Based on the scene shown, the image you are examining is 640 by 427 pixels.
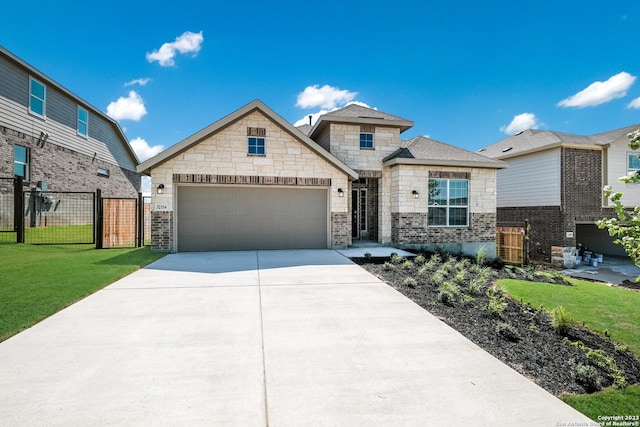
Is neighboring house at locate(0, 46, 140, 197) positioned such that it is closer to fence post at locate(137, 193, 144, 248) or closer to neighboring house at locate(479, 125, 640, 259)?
fence post at locate(137, 193, 144, 248)

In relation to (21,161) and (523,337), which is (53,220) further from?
(523,337)

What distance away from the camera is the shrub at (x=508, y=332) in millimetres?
3932

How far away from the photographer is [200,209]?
10.6 metres

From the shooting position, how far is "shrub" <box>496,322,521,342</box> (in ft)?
12.9

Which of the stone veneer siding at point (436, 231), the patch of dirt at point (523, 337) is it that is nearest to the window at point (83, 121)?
the stone veneer siding at point (436, 231)

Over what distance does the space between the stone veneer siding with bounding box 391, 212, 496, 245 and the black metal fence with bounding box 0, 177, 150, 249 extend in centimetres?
1028

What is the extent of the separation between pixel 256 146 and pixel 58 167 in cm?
1123

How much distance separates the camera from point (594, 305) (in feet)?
19.5

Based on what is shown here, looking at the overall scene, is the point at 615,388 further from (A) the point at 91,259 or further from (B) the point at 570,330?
(A) the point at 91,259

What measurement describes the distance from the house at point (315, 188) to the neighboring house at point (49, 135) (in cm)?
714

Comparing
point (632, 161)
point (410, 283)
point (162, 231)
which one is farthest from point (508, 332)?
point (632, 161)

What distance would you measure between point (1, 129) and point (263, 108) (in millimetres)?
10511

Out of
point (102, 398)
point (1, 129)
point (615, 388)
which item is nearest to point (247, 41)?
point (1, 129)

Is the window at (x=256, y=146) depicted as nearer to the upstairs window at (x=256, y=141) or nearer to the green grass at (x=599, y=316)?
the upstairs window at (x=256, y=141)
